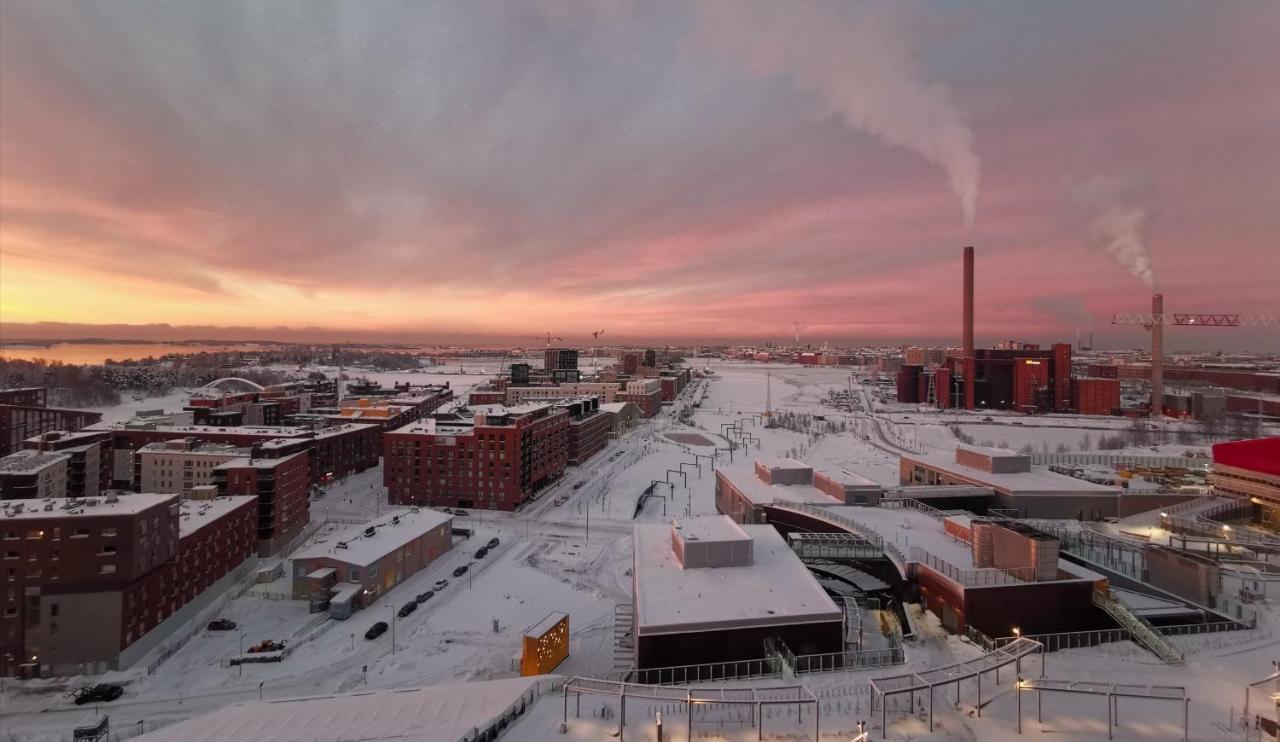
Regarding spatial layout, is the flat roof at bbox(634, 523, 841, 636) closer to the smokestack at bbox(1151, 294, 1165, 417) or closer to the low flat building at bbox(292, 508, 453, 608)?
the low flat building at bbox(292, 508, 453, 608)

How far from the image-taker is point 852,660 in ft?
41.4

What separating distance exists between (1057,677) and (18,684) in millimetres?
24385

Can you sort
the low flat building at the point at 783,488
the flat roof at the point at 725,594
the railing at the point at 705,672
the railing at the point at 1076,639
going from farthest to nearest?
the low flat building at the point at 783,488 → the flat roof at the point at 725,594 → the railing at the point at 1076,639 → the railing at the point at 705,672

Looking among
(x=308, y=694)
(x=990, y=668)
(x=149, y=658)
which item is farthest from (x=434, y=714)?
(x=149, y=658)

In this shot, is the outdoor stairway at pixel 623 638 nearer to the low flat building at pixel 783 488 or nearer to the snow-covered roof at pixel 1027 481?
the low flat building at pixel 783 488

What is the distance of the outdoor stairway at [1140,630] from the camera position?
38.2ft

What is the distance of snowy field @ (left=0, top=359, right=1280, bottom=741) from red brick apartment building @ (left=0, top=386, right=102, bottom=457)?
22.3 meters

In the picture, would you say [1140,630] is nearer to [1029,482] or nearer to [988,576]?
[988,576]

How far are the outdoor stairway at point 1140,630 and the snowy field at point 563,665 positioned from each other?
0.88ft

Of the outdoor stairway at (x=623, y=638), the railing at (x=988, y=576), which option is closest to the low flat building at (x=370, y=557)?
the outdoor stairway at (x=623, y=638)

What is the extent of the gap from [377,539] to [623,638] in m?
11.5

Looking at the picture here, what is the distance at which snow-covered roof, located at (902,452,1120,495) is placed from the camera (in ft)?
82.0

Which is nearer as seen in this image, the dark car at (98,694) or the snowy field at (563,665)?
the snowy field at (563,665)

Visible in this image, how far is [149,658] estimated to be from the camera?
17656 mm
